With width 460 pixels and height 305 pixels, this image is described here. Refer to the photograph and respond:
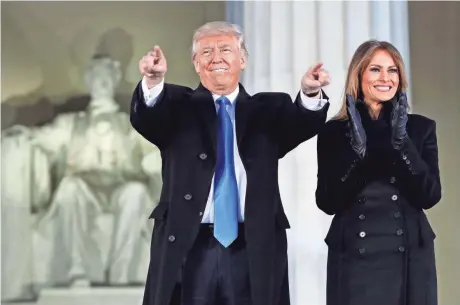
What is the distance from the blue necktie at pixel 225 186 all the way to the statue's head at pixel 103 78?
3.61ft

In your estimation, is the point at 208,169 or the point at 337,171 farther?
the point at 337,171

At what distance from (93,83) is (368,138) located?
136 centimetres

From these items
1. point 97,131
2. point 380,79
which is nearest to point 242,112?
point 380,79

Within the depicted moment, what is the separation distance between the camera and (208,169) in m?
1.86

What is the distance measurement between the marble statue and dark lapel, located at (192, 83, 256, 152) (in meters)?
1.02

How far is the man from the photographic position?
1.82m

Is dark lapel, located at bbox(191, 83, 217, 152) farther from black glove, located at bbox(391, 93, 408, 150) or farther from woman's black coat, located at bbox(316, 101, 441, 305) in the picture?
black glove, located at bbox(391, 93, 408, 150)

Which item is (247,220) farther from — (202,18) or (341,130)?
(202,18)

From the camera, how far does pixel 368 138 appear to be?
1975 millimetres

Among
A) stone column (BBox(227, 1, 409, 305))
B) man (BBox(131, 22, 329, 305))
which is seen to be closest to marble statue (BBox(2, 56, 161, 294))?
stone column (BBox(227, 1, 409, 305))

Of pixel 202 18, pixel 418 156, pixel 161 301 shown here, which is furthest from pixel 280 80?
pixel 161 301

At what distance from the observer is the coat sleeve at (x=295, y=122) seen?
187 centimetres

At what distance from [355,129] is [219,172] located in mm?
367

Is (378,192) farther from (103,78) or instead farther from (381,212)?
(103,78)
